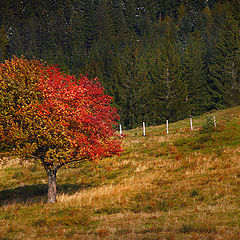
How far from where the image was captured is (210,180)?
795 inches

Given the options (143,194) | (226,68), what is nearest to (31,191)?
(143,194)

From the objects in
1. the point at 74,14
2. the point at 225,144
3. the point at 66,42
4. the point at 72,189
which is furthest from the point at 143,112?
the point at 74,14

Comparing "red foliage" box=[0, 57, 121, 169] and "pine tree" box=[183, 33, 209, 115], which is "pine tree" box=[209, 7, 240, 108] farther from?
"red foliage" box=[0, 57, 121, 169]

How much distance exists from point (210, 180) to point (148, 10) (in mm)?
188707

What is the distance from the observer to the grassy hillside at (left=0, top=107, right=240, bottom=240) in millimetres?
12562

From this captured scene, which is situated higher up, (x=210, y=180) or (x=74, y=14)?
(x=74, y=14)

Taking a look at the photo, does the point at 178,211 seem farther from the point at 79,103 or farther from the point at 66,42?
the point at 66,42

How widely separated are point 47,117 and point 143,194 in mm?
6908

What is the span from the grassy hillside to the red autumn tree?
2876mm

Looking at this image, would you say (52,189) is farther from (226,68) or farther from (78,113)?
(226,68)

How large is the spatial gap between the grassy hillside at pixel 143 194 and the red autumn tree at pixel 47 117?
9.43 ft

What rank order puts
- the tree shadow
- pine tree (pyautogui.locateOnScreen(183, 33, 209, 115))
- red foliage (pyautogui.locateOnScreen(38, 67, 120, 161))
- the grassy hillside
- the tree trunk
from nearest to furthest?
the grassy hillside → red foliage (pyautogui.locateOnScreen(38, 67, 120, 161)) → the tree trunk → the tree shadow → pine tree (pyautogui.locateOnScreen(183, 33, 209, 115))

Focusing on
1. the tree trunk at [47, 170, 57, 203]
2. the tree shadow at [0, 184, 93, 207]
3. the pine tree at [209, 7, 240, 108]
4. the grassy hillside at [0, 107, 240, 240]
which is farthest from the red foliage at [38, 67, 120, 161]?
the pine tree at [209, 7, 240, 108]

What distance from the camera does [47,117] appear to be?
17938mm
